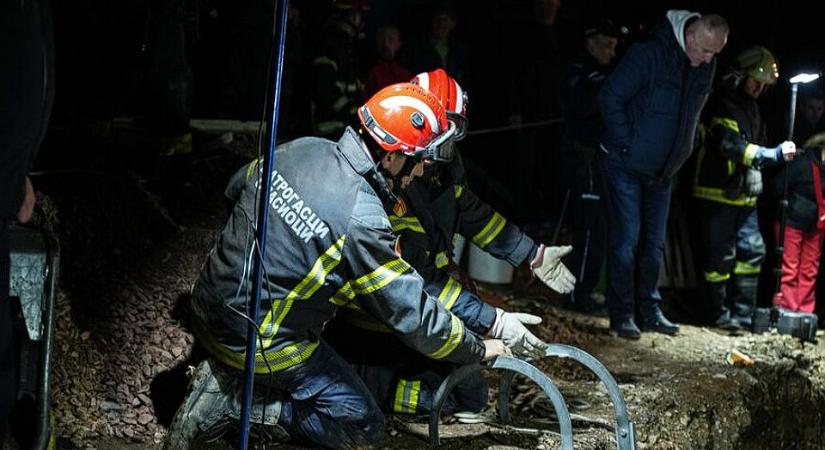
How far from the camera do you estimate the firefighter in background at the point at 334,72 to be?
27.1 feet

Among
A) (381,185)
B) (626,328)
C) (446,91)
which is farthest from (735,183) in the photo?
(381,185)

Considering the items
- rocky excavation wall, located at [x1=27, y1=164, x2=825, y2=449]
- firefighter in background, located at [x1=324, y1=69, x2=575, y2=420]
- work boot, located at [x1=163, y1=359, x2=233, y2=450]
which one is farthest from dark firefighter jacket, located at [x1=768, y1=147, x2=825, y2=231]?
work boot, located at [x1=163, y1=359, x2=233, y2=450]

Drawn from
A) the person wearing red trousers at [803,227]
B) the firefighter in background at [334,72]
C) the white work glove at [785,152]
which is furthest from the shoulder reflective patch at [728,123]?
the firefighter in background at [334,72]

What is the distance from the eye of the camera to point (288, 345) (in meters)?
4.28

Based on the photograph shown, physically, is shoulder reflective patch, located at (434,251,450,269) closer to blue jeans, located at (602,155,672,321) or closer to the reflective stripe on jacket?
blue jeans, located at (602,155,672,321)

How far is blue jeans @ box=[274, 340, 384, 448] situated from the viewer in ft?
14.6

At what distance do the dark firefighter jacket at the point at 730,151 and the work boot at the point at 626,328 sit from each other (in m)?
1.41

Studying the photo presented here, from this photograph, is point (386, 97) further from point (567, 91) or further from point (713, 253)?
point (713, 253)

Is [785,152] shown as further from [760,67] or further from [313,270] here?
[313,270]

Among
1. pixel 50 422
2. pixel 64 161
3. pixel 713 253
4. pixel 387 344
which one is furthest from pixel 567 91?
pixel 50 422

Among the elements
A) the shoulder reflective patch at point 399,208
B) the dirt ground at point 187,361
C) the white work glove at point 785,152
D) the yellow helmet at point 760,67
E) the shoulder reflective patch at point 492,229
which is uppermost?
the yellow helmet at point 760,67

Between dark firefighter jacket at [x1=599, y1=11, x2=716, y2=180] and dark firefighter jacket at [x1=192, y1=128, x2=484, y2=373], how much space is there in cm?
305

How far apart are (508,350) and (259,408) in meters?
1.23

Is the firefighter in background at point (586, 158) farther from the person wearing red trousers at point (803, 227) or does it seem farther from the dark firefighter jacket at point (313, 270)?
the dark firefighter jacket at point (313, 270)
